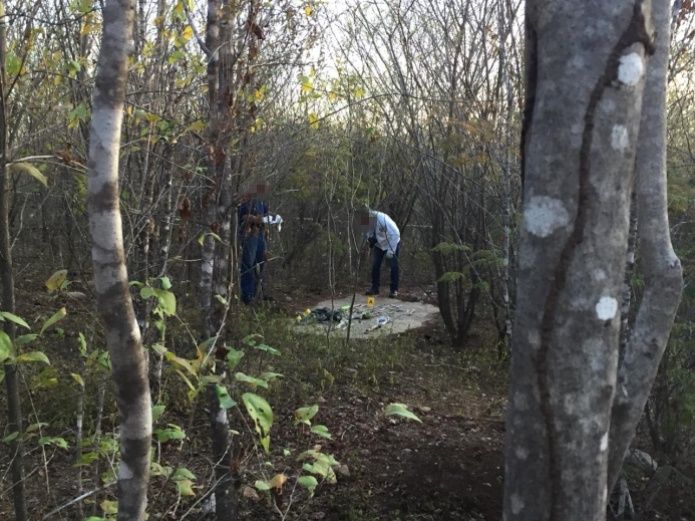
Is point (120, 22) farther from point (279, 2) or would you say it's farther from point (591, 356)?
point (279, 2)

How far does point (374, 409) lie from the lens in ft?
17.8

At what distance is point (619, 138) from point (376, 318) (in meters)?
7.55

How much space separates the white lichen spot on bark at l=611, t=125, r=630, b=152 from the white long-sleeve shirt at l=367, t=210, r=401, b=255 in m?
8.02

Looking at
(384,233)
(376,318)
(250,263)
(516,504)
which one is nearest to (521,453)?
(516,504)

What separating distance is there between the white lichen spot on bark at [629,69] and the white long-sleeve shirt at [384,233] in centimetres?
801

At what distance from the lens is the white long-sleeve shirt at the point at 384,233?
9414 millimetres

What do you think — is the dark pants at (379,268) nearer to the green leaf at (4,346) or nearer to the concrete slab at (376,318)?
A: the concrete slab at (376,318)

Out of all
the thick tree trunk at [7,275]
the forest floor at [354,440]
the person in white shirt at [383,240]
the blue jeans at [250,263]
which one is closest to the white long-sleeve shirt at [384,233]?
the person in white shirt at [383,240]

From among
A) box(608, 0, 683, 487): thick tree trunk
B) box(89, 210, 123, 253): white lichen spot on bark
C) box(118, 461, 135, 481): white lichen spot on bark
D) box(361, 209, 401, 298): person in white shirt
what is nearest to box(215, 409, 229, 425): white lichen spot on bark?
box(118, 461, 135, 481): white lichen spot on bark

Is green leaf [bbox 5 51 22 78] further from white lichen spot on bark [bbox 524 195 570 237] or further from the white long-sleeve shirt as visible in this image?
the white long-sleeve shirt

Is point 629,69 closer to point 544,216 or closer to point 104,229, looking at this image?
point 544,216

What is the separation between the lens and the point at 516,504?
1352 millimetres

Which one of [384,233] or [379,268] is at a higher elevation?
[384,233]

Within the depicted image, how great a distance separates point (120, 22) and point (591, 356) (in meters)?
1.28
